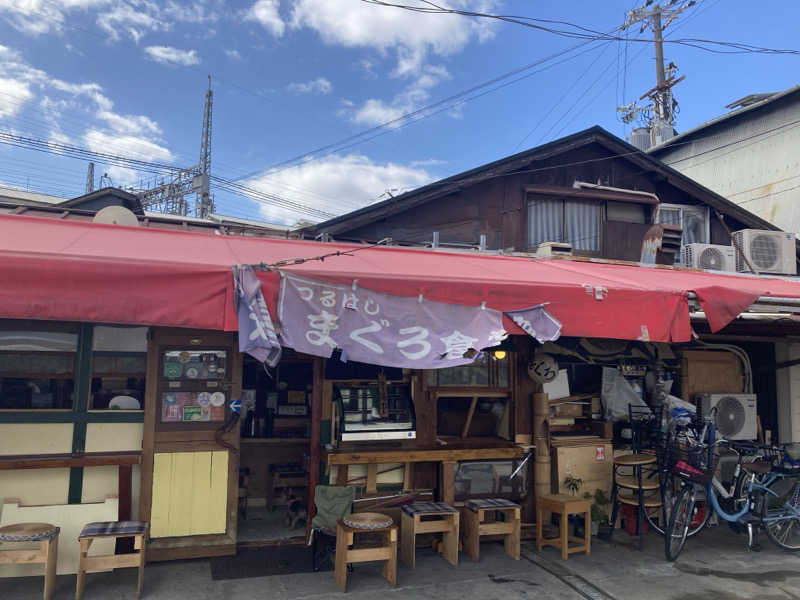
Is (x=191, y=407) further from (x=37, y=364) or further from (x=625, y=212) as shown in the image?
(x=625, y=212)

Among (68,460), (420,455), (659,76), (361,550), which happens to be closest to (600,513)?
(420,455)

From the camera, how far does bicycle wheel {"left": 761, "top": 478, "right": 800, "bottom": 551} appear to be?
22.5ft

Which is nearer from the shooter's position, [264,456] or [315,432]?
[315,432]

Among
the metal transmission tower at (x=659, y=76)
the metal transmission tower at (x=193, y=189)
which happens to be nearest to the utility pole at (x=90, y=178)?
the metal transmission tower at (x=193, y=189)

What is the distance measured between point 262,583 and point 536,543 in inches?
125

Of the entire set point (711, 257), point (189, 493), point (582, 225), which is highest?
point (582, 225)

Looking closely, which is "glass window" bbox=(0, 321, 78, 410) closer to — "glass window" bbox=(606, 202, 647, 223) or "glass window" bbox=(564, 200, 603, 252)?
"glass window" bbox=(564, 200, 603, 252)

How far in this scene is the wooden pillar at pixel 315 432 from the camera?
20.5ft

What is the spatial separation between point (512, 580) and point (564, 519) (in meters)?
1.02

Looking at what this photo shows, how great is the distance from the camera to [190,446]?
19.4 feet

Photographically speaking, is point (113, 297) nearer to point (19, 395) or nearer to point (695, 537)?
point (19, 395)

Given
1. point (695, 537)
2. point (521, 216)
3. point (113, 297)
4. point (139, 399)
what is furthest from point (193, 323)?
point (521, 216)

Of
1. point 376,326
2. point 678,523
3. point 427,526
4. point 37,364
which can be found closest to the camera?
point 376,326

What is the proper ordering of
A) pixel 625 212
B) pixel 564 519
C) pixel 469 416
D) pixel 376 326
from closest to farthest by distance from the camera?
1. pixel 376 326
2. pixel 564 519
3. pixel 469 416
4. pixel 625 212
